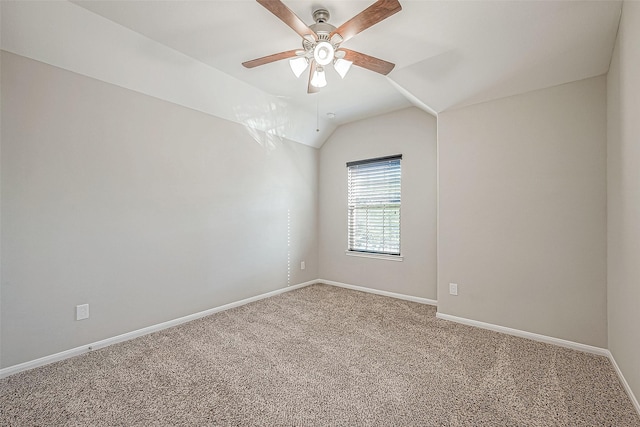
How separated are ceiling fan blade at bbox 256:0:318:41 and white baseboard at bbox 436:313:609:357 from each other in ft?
10.2

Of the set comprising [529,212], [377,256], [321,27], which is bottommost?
[377,256]

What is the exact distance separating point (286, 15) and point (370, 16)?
1.66 feet

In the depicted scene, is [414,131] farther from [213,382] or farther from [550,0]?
[213,382]

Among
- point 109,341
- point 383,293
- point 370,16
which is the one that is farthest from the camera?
point 383,293

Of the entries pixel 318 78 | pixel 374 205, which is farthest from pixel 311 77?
pixel 374 205

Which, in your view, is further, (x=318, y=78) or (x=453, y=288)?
(x=453, y=288)

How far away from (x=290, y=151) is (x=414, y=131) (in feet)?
6.02

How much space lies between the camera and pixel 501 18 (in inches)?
83.2

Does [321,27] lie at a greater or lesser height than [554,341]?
greater

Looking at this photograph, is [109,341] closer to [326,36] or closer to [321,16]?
[326,36]

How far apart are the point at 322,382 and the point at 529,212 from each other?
8.09ft

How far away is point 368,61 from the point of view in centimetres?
223

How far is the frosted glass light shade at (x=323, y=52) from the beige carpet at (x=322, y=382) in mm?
2292

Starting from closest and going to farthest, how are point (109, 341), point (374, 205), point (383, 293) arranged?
point (109, 341)
point (383, 293)
point (374, 205)
